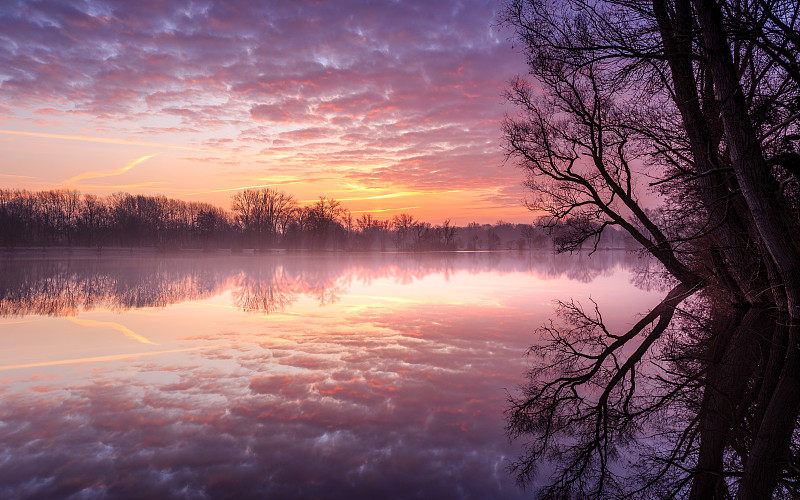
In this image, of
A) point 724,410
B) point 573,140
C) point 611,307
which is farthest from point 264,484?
point 573,140

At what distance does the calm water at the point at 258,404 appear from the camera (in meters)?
3.92

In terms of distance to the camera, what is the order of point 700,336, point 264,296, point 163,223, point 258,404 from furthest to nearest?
point 163,223 → point 264,296 → point 700,336 → point 258,404

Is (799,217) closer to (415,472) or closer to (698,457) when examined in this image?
(698,457)

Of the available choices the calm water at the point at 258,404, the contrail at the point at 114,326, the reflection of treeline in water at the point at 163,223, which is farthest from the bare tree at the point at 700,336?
the reflection of treeline in water at the point at 163,223

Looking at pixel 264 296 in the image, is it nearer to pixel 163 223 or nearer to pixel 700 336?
pixel 700 336

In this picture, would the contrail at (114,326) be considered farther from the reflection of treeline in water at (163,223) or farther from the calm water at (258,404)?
the reflection of treeline in water at (163,223)

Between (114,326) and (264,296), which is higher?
(114,326)

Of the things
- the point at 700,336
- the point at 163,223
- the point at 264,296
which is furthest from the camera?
the point at 163,223

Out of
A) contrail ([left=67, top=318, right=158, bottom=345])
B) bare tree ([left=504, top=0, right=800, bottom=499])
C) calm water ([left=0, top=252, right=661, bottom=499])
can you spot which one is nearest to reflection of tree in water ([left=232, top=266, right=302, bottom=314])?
calm water ([left=0, top=252, right=661, bottom=499])

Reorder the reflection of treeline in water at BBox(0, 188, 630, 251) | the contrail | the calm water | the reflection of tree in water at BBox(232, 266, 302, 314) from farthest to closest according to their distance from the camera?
the reflection of treeline in water at BBox(0, 188, 630, 251) < the reflection of tree in water at BBox(232, 266, 302, 314) < the contrail < the calm water

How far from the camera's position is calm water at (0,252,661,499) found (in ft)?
12.9

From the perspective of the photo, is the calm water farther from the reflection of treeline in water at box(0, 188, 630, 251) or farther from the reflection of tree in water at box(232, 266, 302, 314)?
the reflection of treeline in water at box(0, 188, 630, 251)

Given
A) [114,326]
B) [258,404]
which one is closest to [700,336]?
[258,404]

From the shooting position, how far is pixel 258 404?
574 centimetres
